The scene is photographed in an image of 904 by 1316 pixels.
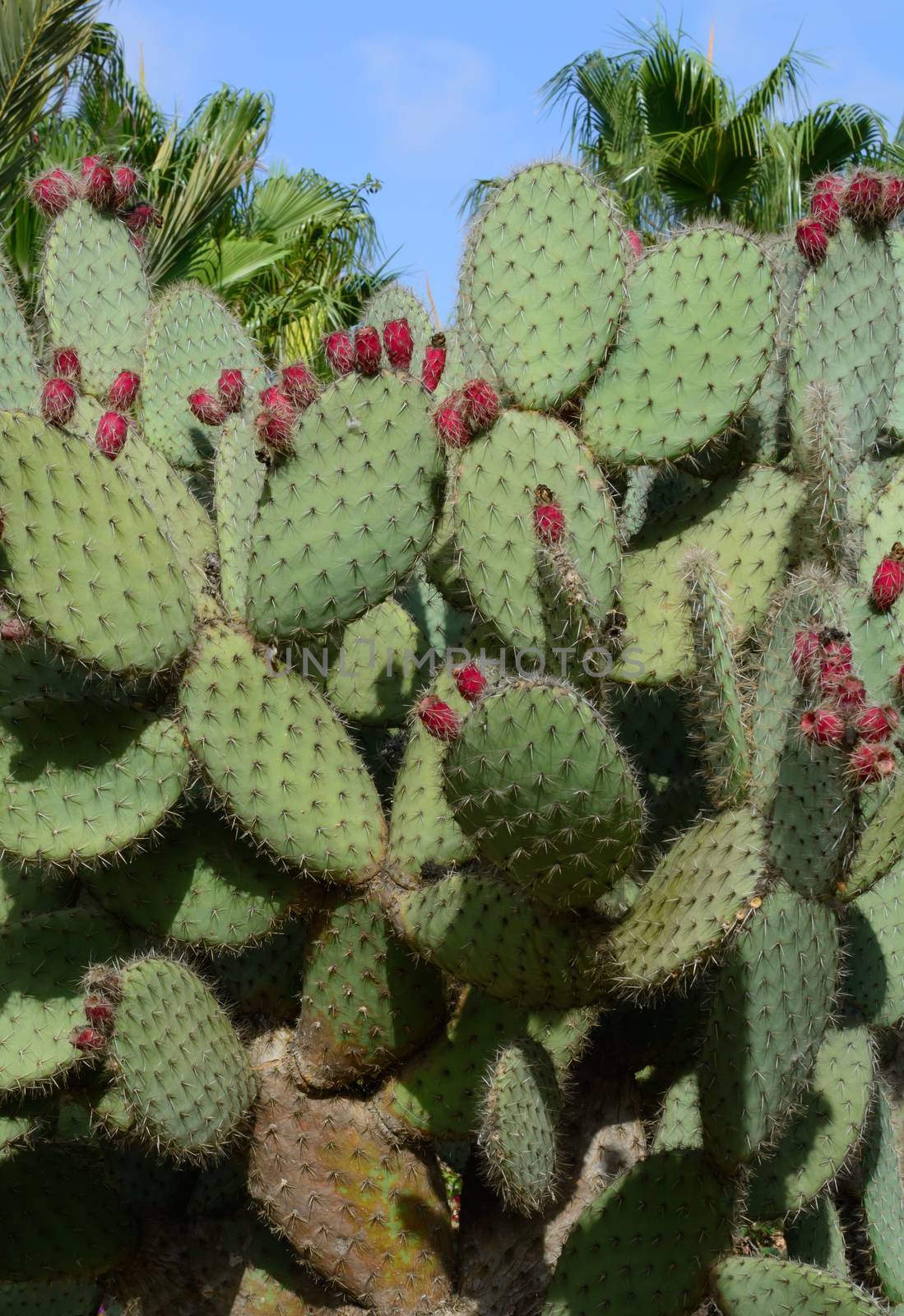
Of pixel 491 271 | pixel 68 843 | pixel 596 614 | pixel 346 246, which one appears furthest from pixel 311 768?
pixel 346 246

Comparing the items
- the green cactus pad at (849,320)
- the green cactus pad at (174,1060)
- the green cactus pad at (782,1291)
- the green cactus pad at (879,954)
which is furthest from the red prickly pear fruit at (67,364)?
the green cactus pad at (782,1291)

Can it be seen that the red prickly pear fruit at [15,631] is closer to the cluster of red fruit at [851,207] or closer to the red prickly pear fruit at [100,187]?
the red prickly pear fruit at [100,187]

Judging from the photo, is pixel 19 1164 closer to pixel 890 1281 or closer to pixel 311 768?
pixel 311 768

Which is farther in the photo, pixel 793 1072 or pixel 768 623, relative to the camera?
pixel 768 623

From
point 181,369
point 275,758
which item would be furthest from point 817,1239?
point 181,369

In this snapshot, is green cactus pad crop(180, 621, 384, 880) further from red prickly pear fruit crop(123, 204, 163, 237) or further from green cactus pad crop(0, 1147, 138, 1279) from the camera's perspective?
red prickly pear fruit crop(123, 204, 163, 237)

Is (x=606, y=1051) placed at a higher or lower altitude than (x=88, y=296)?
lower

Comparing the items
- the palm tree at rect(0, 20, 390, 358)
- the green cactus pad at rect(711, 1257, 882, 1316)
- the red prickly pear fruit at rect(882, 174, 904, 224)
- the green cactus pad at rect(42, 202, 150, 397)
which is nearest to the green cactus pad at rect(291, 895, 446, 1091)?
the green cactus pad at rect(711, 1257, 882, 1316)
